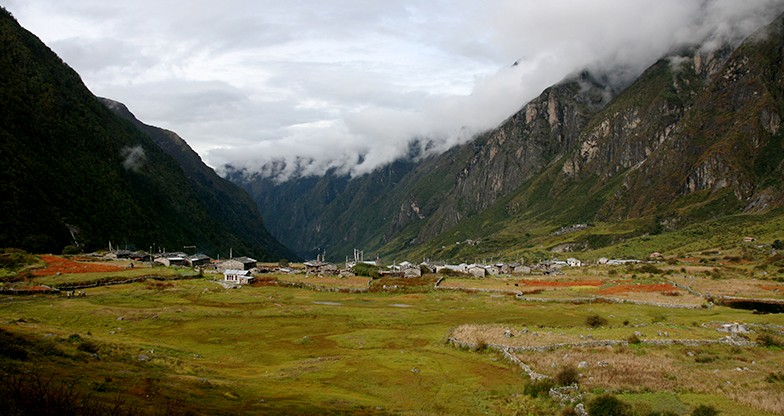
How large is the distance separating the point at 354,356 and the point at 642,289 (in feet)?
→ 236

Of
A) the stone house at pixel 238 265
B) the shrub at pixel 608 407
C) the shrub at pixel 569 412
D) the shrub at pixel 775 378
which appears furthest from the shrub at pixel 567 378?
the stone house at pixel 238 265

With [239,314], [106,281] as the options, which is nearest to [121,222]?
[106,281]

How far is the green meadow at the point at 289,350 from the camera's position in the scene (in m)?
29.3

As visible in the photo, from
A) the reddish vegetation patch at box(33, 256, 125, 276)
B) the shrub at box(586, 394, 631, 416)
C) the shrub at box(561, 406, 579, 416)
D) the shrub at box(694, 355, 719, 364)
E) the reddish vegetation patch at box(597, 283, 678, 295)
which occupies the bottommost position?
the reddish vegetation patch at box(597, 283, 678, 295)

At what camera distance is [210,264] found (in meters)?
163

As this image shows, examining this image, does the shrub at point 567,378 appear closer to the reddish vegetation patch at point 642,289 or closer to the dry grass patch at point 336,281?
the reddish vegetation patch at point 642,289

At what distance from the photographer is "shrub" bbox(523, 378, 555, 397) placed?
1346 inches

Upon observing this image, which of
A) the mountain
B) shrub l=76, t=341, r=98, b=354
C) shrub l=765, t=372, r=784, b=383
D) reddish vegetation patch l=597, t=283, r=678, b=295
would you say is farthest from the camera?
the mountain

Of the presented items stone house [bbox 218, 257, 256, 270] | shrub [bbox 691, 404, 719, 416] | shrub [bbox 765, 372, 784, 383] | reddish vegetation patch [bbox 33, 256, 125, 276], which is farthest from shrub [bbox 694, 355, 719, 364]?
stone house [bbox 218, 257, 256, 270]

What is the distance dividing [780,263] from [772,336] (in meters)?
102

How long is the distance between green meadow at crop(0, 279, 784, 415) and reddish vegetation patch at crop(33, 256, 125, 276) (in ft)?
53.3

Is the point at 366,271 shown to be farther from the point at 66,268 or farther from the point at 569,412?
the point at 569,412

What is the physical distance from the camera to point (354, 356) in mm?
49000

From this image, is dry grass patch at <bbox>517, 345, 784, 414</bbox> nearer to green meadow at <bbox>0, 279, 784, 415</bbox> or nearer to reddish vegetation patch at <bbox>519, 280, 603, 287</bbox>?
green meadow at <bbox>0, 279, 784, 415</bbox>
